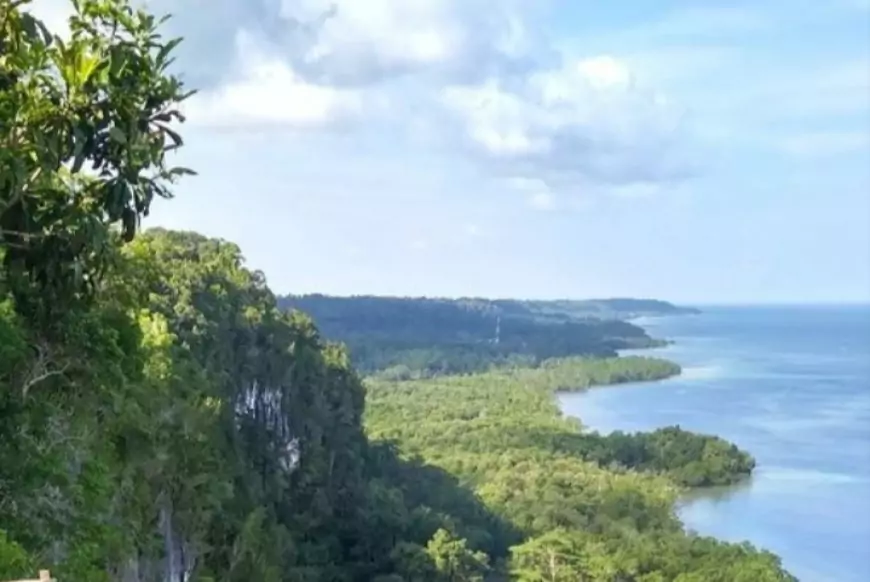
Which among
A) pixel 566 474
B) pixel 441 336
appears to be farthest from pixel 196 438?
pixel 441 336

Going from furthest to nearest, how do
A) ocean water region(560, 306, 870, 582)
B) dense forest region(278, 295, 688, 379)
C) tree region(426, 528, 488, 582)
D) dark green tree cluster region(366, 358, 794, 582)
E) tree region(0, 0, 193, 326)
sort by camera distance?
dense forest region(278, 295, 688, 379)
ocean water region(560, 306, 870, 582)
dark green tree cluster region(366, 358, 794, 582)
tree region(426, 528, 488, 582)
tree region(0, 0, 193, 326)

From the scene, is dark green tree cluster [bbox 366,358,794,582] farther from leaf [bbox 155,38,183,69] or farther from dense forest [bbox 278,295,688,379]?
leaf [bbox 155,38,183,69]

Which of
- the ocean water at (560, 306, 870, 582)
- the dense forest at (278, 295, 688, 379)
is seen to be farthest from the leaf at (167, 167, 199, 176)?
the dense forest at (278, 295, 688, 379)

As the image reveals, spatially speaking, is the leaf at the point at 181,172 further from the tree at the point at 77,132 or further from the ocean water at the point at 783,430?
the ocean water at the point at 783,430

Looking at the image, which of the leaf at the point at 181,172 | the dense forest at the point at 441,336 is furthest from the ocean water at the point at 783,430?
the leaf at the point at 181,172

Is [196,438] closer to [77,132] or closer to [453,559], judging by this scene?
[77,132]

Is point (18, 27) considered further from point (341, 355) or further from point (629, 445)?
point (629, 445)
